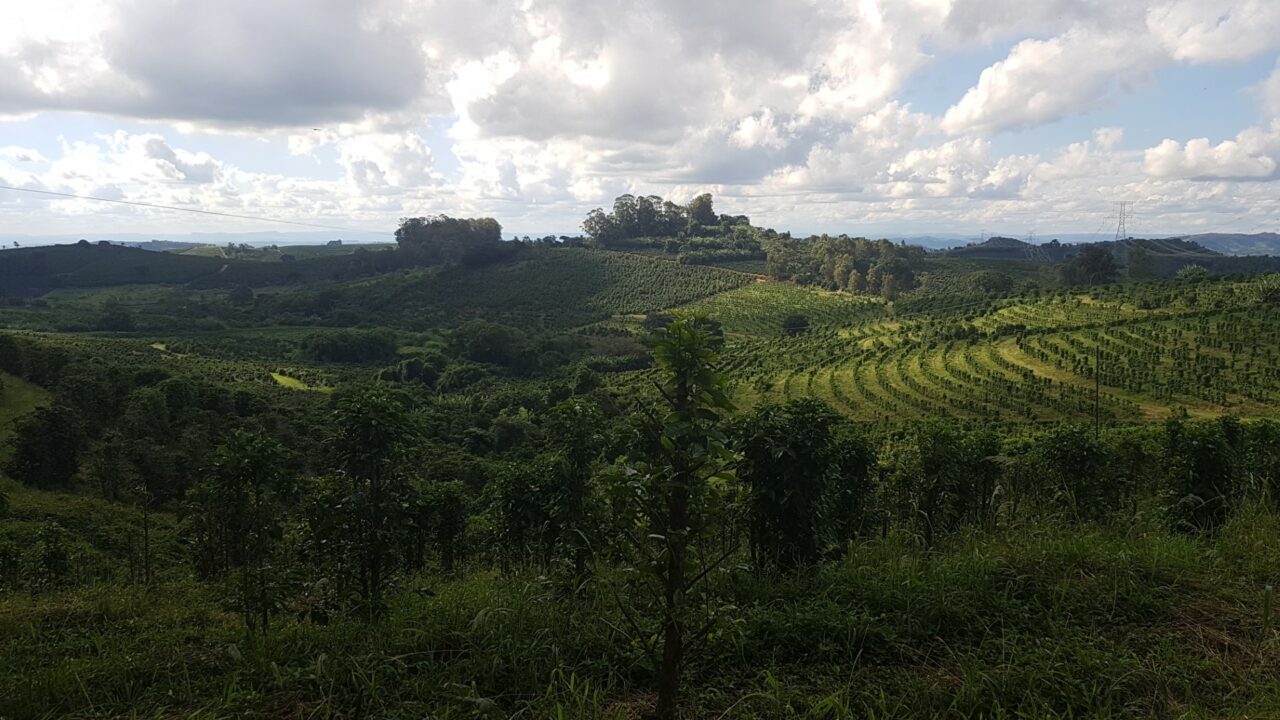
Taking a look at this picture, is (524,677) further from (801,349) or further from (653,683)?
(801,349)

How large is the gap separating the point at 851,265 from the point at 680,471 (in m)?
103

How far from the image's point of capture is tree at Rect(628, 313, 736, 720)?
117 inches

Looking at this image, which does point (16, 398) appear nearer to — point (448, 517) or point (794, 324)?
point (448, 517)

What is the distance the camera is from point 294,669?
4113mm

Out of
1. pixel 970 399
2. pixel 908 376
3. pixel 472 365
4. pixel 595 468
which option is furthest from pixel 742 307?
pixel 595 468

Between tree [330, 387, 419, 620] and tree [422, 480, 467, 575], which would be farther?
tree [422, 480, 467, 575]

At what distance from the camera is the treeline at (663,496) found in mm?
3115

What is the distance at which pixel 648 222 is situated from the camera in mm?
148750

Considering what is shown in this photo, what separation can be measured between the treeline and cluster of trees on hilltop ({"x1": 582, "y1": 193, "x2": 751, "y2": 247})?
13213 cm

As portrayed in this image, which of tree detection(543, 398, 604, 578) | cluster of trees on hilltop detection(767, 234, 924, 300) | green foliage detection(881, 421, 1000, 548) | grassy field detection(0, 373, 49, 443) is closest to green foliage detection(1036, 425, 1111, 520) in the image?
green foliage detection(881, 421, 1000, 548)

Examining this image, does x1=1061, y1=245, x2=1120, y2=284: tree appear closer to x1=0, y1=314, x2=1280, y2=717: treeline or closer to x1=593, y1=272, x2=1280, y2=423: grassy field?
x1=593, y1=272, x2=1280, y2=423: grassy field

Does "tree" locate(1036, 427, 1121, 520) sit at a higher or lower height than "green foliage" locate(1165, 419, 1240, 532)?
lower

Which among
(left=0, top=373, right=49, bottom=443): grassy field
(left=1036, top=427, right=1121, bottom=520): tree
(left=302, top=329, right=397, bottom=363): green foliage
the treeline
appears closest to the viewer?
the treeline

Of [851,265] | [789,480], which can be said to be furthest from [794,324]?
[789,480]
